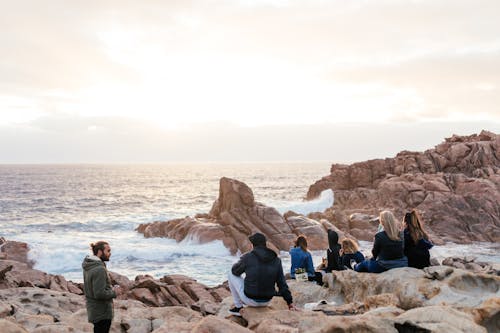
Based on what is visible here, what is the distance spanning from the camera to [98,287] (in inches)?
283

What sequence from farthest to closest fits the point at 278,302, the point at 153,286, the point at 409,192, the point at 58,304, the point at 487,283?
the point at 409,192 → the point at 153,286 → the point at 58,304 → the point at 278,302 → the point at 487,283

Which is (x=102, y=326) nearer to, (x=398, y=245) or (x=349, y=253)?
(x=398, y=245)

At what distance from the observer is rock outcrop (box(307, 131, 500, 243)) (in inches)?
1554

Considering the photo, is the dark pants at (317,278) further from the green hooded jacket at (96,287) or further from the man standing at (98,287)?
the green hooded jacket at (96,287)

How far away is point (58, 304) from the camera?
13406mm

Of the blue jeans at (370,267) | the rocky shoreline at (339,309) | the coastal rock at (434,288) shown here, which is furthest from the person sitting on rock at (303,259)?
the coastal rock at (434,288)

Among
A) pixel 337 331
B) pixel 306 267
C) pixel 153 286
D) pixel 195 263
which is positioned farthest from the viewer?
pixel 195 263

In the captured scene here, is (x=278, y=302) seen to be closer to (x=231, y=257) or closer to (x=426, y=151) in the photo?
(x=231, y=257)

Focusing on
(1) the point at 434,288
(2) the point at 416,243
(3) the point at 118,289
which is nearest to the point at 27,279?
(3) the point at 118,289

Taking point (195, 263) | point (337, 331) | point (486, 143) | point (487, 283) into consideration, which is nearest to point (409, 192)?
point (486, 143)

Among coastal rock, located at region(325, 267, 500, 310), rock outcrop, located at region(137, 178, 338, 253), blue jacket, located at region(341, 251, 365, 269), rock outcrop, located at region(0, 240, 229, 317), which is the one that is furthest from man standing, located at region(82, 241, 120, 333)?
rock outcrop, located at region(137, 178, 338, 253)

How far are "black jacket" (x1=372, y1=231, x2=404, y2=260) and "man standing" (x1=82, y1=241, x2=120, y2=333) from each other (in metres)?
6.23

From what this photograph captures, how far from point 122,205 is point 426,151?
54.1 meters

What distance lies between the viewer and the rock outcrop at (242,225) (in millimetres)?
33469
